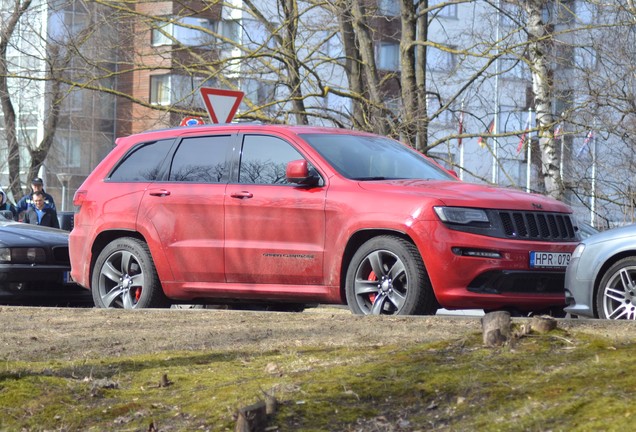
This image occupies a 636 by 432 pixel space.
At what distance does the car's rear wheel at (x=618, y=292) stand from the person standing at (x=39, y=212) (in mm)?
12322

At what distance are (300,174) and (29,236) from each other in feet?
15.3

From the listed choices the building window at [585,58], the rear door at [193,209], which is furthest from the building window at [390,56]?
the rear door at [193,209]

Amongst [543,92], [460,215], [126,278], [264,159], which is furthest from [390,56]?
[460,215]

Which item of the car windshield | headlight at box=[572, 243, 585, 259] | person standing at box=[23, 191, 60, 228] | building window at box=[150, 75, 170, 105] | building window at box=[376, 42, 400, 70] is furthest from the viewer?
building window at box=[150, 75, 170, 105]

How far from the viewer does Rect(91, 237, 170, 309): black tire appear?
11805 mm

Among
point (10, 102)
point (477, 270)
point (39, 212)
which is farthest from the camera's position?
point (10, 102)

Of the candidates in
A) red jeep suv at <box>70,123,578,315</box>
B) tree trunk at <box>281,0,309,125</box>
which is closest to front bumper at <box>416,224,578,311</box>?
red jeep suv at <box>70,123,578,315</box>

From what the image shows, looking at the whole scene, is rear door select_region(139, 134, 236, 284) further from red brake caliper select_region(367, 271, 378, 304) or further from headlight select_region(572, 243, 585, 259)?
headlight select_region(572, 243, 585, 259)

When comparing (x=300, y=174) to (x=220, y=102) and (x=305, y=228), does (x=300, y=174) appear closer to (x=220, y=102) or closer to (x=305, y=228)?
(x=305, y=228)

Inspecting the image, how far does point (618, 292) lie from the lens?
10.3 metres

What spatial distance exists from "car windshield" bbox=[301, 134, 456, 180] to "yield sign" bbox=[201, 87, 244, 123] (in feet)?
18.9

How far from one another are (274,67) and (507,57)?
11.7 ft

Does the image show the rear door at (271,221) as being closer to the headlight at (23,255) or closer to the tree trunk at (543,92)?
the headlight at (23,255)

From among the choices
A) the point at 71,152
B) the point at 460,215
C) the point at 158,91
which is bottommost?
the point at 460,215
